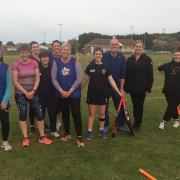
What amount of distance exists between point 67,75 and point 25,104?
1000mm

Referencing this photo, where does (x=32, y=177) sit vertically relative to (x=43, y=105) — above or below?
below

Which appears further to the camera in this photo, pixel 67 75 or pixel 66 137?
pixel 66 137

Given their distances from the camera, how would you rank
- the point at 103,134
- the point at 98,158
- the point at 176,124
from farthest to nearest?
the point at 176,124 < the point at 103,134 < the point at 98,158

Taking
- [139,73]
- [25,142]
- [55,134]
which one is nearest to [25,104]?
[25,142]

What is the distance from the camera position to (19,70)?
257 inches

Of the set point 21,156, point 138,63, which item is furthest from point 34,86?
point 138,63

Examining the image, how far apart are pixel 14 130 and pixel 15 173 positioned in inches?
100

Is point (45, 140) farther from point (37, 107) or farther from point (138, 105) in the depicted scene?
point (138, 105)

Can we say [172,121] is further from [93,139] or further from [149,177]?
[149,177]

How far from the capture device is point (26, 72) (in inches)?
257

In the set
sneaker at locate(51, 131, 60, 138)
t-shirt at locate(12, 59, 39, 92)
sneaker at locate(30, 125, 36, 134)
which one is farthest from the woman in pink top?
sneaker at locate(30, 125, 36, 134)

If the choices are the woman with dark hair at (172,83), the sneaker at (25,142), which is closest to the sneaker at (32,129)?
the sneaker at (25,142)

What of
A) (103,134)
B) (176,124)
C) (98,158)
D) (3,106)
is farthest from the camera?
(176,124)

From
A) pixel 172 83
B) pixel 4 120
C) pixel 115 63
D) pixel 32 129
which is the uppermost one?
pixel 115 63
